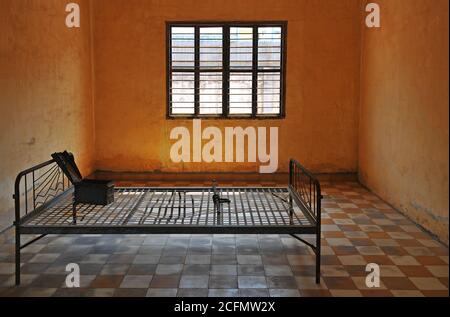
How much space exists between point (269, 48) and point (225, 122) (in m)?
1.52

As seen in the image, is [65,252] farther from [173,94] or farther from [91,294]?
[173,94]

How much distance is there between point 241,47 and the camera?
356 inches

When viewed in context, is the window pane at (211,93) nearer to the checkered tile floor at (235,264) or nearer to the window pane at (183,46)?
the window pane at (183,46)

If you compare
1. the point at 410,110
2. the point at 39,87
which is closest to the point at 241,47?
the point at 410,110

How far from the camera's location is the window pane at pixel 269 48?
9039 millimetres

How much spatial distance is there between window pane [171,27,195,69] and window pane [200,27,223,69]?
172 millimetres

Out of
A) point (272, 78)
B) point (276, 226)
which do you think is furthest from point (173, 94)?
point (276, 226)

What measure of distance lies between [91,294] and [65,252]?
1.20 metres

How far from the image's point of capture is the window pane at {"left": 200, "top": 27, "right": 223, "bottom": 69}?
903 cm

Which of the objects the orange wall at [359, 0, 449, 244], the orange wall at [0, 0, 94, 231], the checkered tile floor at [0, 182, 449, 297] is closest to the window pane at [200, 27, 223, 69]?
the orange wall at [0, 0, 94, 231]

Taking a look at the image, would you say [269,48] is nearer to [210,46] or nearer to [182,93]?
[210,46]

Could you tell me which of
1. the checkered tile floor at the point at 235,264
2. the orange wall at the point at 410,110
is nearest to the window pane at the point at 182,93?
the orange wall at the point at 410,110

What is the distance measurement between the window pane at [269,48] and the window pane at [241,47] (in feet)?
0.58
